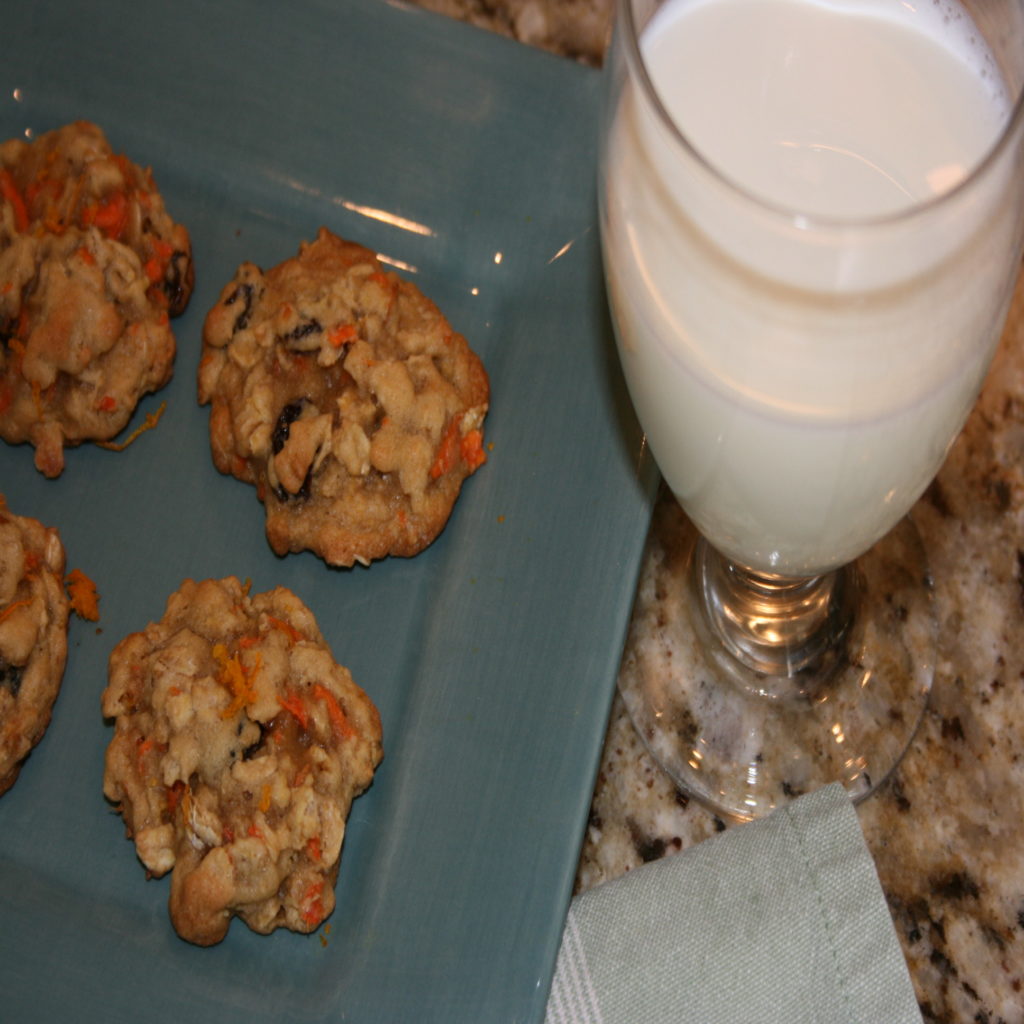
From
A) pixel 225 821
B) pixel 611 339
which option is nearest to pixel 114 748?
pixel 225 821

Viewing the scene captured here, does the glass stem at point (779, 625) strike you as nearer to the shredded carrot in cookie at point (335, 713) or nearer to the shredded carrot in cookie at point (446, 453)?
the shredded carrot in cookie at point (446, 453)

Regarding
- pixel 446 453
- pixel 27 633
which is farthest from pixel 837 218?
pixel 27 633

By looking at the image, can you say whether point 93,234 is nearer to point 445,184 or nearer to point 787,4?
point 445,184

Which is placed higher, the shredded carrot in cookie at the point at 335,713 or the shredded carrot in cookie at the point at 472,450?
the shredded carrot in cookie at the point at 472,450

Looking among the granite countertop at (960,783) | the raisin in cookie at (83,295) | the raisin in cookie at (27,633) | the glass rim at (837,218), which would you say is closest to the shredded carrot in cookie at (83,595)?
the raisin in cookie at (27,633)

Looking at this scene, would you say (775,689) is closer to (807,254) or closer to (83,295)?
(807,254)

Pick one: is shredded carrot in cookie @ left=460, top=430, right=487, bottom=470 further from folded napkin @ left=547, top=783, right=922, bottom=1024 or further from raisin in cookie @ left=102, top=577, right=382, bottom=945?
folded napkin @ left=547, top=783, right=922, bottom=1024

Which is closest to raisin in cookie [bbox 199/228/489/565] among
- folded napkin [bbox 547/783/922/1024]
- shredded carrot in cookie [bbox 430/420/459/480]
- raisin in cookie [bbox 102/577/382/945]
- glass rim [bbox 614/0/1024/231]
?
shredded carrot in cookie [bbox 430/420/459/480]
